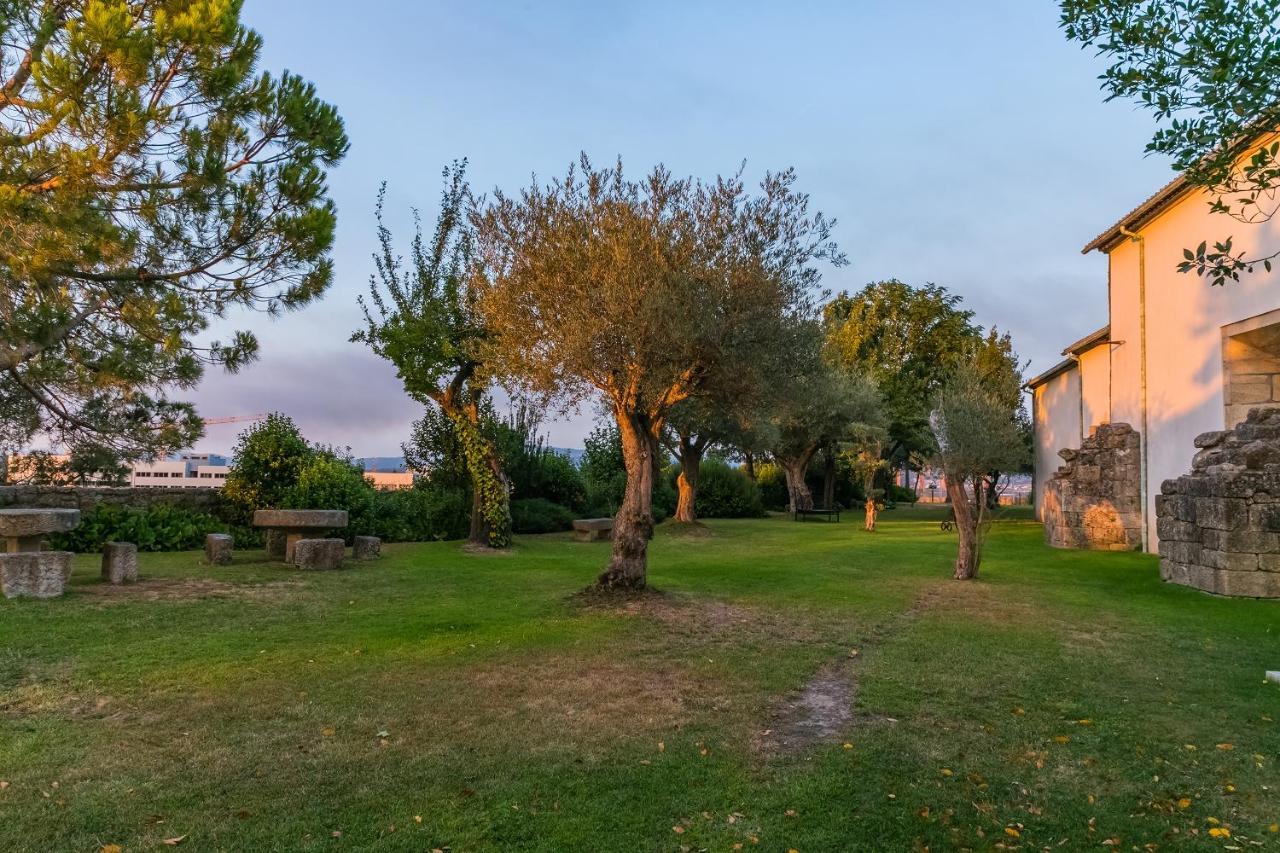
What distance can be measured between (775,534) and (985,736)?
18062mm

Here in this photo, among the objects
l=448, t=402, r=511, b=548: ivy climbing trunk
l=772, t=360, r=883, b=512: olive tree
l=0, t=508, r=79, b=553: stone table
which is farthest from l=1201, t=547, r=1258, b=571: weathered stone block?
l=772, t=360, r=883, b=512: olive tree

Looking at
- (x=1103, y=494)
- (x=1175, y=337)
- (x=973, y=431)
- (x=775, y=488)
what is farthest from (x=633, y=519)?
(x=775, y=488)

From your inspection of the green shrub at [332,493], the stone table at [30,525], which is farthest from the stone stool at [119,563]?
the green shrub at [332,493]

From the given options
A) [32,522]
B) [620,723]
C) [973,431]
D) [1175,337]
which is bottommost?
[620,723]

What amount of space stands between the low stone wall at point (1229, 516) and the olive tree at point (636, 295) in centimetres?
716

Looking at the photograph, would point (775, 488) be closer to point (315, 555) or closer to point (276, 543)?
point (276, 543)

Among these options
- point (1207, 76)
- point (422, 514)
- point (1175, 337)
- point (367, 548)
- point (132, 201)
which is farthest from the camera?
point (422, 514)

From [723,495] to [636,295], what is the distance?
2306cm

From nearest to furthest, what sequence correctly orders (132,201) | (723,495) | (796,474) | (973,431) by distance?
(132,201)
(973,431)
(723,495)
(796,474)

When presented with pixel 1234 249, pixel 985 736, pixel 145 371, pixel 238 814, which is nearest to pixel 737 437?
pixel 1234 249

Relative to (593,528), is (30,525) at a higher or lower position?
higher

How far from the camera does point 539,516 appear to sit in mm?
22047

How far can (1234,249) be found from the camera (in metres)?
14.7

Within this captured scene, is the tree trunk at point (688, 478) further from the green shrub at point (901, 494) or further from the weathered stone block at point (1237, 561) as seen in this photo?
the green shrub at point (901, 494)
